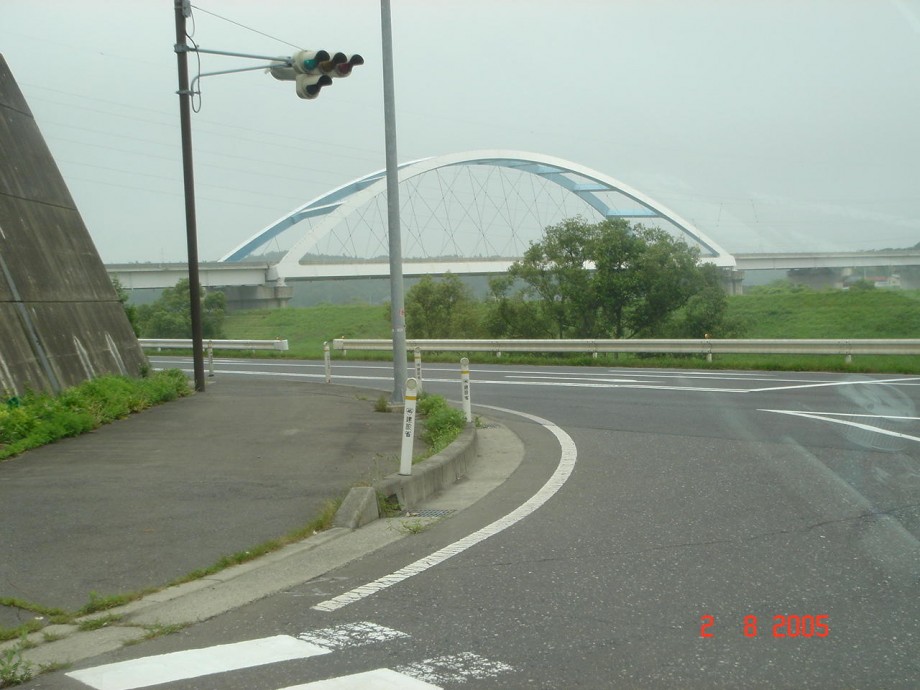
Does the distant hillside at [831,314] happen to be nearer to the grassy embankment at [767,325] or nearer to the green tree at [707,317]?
the grassy embankment at [767,325]

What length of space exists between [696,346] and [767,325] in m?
28.2

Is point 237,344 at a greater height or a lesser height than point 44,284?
lesser

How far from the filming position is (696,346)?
25.8 m

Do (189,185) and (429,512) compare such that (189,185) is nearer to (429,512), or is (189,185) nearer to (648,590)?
(429,512)

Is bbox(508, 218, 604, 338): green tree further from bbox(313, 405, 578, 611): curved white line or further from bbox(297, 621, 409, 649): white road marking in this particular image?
bbox(297, 621, 409, 649): white road marking

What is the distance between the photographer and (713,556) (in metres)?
5.95

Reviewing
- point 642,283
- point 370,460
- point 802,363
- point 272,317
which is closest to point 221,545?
point 370,460

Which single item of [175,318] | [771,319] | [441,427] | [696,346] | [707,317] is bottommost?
[441,427]

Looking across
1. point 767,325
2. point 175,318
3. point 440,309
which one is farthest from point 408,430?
point 767,325

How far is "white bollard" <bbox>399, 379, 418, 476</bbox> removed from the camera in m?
8.10

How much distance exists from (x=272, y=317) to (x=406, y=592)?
56714mm

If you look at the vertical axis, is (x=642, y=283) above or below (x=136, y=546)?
above

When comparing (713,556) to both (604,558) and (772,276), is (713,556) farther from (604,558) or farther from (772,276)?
(772,276)

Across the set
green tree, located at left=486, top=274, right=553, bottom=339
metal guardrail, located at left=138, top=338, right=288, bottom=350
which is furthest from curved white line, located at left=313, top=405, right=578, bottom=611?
green tree, located at left=486, top=274, right=553, bottom=339
